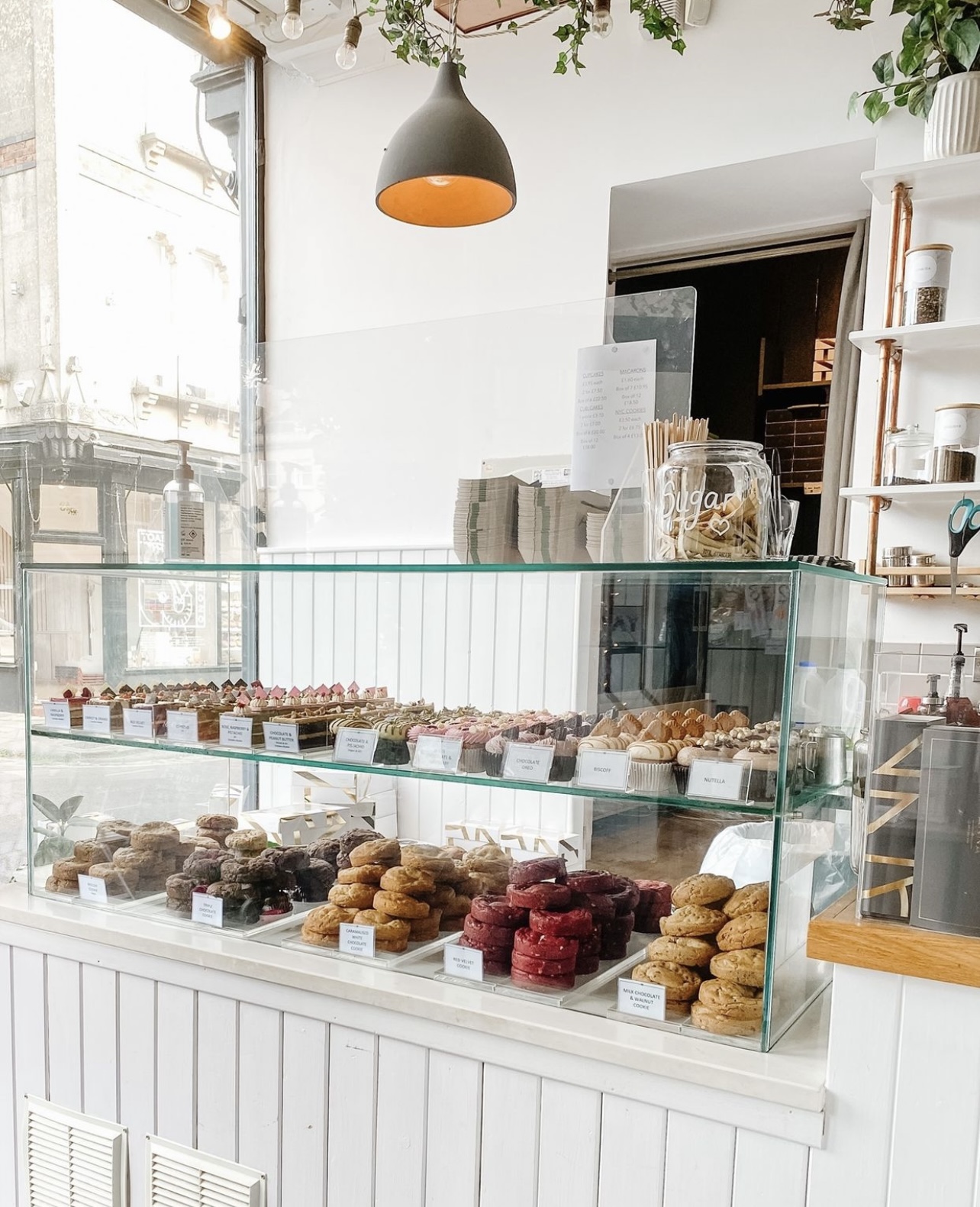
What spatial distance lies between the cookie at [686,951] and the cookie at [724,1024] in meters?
0.05

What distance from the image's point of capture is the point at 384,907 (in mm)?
1432

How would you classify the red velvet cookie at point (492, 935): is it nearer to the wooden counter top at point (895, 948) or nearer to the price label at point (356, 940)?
the price label at point (356, 940)

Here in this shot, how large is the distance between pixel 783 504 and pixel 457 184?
1.36m

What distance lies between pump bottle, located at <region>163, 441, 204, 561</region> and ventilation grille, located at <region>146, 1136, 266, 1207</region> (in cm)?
101

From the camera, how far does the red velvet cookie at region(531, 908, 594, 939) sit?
4.25 feet

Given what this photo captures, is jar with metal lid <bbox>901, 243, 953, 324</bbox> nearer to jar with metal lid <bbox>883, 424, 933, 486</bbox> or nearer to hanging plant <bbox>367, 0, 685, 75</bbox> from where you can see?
jar with metal lid <bbox>883, 424, 933, 486</bbox>

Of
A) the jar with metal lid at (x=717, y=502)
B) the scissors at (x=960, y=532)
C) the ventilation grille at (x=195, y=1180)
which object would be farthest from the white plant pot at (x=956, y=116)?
the ventilation grille at (x=195, y=1180)

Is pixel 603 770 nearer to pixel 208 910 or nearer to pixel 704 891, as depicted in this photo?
pixel 704 891

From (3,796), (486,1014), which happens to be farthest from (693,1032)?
(3,796)

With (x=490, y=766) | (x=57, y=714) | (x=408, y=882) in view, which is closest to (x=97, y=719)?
(x=57, y=714)

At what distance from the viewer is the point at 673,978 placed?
3.97 ft

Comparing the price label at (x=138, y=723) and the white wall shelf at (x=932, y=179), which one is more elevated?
the white wall shelf at (x=932, y=179)

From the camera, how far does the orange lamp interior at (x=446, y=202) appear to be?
2270mm

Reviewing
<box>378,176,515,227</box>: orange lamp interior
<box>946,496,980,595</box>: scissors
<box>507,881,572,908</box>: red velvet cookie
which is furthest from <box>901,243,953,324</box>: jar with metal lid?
<box>507,881,572,908</box>: red velvet cookie
